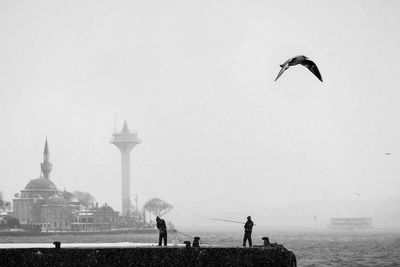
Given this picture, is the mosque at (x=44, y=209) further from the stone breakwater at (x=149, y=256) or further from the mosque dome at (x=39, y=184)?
the stone breakwater at (x=149, y=256)

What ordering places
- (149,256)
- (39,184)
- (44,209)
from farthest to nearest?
(39,184)
(44,209)
(149,256)

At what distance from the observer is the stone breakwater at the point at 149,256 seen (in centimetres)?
2436

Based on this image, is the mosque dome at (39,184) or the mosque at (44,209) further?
the mosque dome at (39,184)

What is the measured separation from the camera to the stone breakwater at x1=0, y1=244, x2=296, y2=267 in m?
24.4

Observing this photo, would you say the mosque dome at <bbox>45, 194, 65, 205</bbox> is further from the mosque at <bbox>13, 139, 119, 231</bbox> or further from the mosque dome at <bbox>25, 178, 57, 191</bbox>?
the mosque dome at <bbox>25, 178, 57, 191</bbox>

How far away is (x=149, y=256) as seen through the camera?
81.8 feet

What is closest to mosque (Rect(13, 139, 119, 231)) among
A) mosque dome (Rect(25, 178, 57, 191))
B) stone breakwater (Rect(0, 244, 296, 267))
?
mosque dome (Rect(25, 178, 57, 191))

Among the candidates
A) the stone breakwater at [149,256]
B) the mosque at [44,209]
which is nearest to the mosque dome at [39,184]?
the mosque at [44,209]

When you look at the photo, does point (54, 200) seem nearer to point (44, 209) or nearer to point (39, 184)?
point (44, 209)

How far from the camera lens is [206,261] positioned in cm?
2531

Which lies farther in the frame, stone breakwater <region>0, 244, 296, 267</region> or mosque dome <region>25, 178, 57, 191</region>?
mosque dome <region>25, 178, 57, 191</region>

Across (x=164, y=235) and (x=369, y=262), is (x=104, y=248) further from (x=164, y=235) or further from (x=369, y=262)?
(x=369, y=262)

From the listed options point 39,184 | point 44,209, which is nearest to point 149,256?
point 44,209

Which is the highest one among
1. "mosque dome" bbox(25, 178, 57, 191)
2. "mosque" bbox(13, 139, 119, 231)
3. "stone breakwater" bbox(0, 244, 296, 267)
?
"mosque dome" bbox(25, 178, 57, 191)
